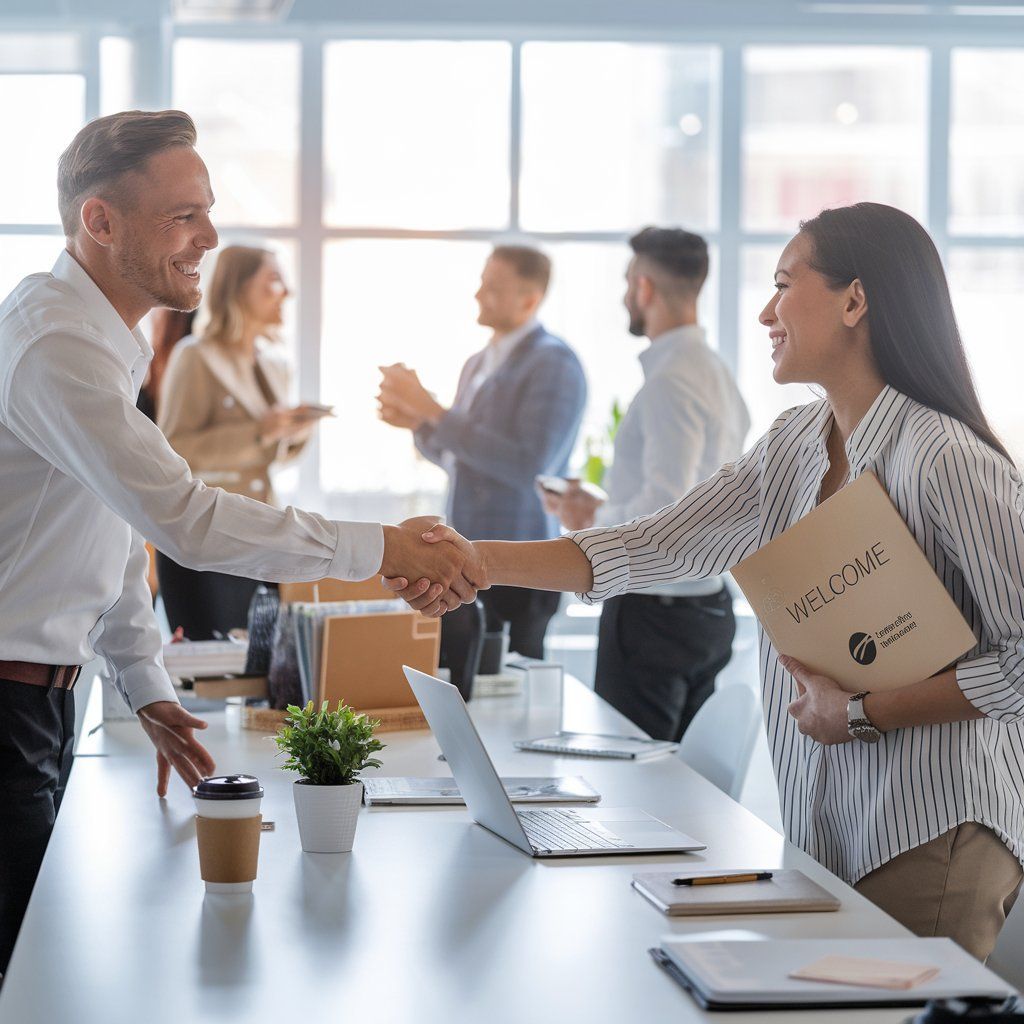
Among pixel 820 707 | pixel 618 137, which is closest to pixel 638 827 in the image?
pixel 820 707

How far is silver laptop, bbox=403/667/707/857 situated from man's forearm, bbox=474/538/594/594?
0.42m

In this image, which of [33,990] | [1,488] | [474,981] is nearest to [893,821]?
[474,981]

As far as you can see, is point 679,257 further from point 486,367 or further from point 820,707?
point 820,707

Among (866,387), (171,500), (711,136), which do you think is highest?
(711,136)

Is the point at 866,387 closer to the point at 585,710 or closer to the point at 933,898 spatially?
the point at 933,898

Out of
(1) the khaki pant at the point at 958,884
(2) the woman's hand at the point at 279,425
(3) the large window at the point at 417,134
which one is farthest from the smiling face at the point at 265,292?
(1) the khaki pant at the point at 958,884

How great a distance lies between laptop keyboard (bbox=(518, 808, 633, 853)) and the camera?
5.65ft

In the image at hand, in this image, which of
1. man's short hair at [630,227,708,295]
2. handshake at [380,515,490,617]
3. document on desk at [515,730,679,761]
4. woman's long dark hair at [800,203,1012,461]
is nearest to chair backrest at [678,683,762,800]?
document on desk at [515,730,679,761]

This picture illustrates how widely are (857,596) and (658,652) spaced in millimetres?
1898

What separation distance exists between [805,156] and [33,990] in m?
6.12

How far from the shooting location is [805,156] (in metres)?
6.64

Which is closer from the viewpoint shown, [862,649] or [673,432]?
[862,649]

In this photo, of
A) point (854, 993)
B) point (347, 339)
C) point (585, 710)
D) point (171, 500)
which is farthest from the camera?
point (347, 339)

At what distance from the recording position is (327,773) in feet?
5.59
